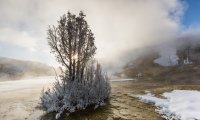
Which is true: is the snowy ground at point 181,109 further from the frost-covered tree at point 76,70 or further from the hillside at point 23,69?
the hillside at point 23,69

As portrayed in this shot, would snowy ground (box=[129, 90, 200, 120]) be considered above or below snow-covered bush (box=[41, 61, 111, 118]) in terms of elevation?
below

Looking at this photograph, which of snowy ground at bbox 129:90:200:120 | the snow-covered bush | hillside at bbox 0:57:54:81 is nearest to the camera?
snowy ground at bbox 129:90:200:120

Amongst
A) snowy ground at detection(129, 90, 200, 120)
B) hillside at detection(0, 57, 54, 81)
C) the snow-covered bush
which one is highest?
hillside at detection(0, 57, 54, 81)

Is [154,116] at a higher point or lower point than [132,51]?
lower

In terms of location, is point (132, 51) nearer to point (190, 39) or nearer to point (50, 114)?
point (190, 39)

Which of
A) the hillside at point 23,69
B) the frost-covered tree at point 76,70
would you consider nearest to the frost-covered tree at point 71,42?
the frost-covered tree at point 76,70

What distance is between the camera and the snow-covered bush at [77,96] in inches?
388

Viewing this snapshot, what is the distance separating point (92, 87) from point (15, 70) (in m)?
59.3

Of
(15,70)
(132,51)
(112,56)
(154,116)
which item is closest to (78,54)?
(154,116)

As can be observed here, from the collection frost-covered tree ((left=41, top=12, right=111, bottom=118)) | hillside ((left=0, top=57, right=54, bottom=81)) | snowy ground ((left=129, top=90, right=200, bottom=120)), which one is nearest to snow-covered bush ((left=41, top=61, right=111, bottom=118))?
frost-covered tree ((left=41, top=12, right=111, bottom=118))

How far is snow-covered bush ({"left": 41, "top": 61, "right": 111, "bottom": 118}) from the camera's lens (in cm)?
984

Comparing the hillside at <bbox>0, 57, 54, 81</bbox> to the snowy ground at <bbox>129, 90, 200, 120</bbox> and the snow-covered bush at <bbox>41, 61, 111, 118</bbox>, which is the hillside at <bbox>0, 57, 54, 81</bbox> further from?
the snowy ground at <bbox>129, 90, 200, 120</bbox>

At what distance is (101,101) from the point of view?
10.6 metres

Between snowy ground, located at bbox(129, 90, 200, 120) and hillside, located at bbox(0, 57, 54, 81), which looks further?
hillside, located at bbox(0, 57, 54, 81)
